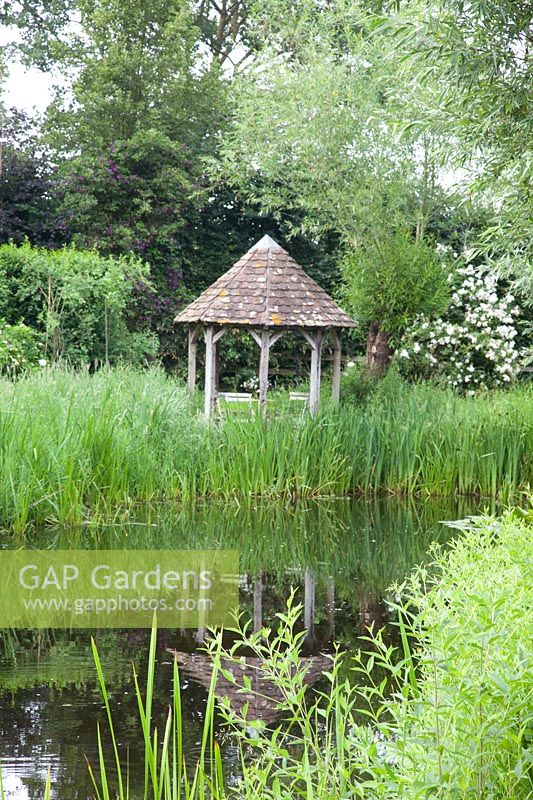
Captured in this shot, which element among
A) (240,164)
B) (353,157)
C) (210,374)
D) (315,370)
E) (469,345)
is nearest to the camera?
(315,370)

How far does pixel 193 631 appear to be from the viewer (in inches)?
222

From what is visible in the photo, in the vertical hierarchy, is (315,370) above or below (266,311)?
below

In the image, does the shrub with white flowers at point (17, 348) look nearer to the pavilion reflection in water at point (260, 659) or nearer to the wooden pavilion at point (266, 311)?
the wooden pavilion at point (266, 311)

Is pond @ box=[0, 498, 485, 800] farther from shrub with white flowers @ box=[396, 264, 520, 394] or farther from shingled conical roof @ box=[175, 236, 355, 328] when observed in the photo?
shrub with white flowers @ box=[396, 264, 520, 394]

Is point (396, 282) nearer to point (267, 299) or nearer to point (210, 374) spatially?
point (267, 299)

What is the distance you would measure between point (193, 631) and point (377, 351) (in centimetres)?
968

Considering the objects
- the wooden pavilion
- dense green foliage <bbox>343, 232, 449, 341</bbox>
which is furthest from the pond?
Result: dense green foliage <bbox>343, 232, 449, 341</bbox>

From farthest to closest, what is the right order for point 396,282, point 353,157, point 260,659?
point 353,157
point 396,282
point 260,659

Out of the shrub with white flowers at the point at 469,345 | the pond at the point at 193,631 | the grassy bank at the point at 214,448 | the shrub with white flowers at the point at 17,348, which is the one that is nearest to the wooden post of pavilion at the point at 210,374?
the grassy bank at the point at 214,448

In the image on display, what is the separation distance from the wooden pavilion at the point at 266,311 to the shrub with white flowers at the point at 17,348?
210cm

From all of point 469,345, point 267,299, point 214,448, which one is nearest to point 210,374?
point 267,299

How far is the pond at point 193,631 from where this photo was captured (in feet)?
12.7

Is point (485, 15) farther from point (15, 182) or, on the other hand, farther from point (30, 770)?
point (15, 182)

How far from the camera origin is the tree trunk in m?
14.8
